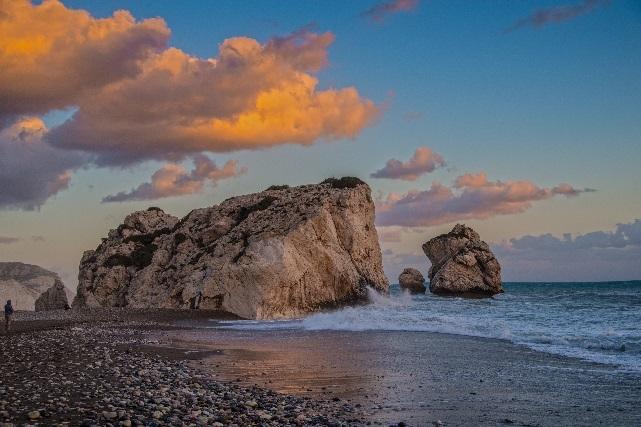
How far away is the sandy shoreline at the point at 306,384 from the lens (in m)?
9.78

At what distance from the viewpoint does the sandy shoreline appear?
978 cm

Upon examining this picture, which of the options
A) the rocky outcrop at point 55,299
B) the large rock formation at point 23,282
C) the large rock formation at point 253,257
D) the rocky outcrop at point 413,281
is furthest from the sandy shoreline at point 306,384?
the large rock formation at point 23,282

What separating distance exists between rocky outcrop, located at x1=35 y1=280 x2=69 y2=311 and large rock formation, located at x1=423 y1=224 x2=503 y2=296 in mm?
49629

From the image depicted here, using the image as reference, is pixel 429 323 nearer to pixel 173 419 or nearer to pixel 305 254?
pixel 305 254

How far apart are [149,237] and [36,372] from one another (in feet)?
156

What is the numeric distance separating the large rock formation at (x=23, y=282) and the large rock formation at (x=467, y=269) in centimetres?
6996

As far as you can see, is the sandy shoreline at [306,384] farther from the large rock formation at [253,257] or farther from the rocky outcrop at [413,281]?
the rocky outcrop at [413,281]

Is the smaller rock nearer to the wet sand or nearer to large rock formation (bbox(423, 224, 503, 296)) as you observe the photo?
the wet sand

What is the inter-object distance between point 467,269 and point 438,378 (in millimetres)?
71198

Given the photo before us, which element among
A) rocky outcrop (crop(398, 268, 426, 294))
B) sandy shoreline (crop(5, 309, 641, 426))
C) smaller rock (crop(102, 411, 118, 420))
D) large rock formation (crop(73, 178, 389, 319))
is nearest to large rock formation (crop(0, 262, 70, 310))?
large rock formation (crop(73, 178, 389, 319))

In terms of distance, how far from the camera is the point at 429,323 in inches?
1257

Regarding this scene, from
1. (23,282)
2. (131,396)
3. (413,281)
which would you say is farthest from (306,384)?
(23,282)

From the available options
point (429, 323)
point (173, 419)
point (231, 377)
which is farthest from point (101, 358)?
point (429, 323)

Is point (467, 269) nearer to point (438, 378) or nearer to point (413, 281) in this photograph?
point (413, 281)
